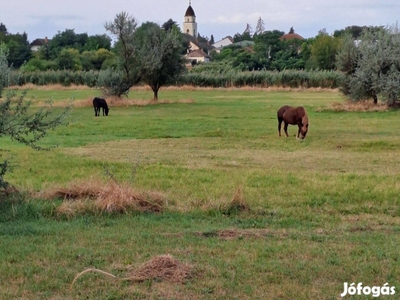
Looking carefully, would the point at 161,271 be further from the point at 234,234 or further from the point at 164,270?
the point at 234,234

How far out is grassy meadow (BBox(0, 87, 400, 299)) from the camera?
6000 millimetres

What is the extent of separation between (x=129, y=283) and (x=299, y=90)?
61.8 meters

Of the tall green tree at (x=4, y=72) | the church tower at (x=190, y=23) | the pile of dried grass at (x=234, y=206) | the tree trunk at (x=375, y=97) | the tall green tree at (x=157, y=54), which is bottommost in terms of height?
the pile of dried grass at (x=234, y=206)

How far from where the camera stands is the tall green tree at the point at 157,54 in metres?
44.6

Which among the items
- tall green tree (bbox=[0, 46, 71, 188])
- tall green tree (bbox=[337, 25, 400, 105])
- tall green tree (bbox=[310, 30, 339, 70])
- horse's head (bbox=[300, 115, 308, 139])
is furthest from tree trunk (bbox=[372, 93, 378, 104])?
tall green tree (bbox=[310, 30, 339, 70])

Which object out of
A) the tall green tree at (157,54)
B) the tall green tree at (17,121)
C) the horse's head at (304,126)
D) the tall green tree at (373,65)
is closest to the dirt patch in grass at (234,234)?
the tall green tree at (17,121)

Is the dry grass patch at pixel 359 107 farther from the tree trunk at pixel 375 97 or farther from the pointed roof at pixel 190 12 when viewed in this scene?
the pointed roof at pixel 190 12

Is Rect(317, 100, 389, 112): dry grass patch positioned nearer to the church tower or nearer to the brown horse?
the brown horse

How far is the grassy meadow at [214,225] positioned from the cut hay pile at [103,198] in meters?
0.07

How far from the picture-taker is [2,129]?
31.2 feet

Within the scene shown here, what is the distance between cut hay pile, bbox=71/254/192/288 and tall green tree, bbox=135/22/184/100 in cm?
3880

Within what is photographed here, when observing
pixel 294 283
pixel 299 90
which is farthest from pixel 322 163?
pixel 299 90

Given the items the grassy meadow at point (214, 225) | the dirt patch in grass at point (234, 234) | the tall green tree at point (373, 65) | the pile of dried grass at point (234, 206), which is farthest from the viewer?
the tall green tree at point (373, 65)

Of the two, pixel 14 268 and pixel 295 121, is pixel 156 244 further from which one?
pixel 295 121
